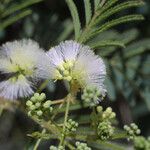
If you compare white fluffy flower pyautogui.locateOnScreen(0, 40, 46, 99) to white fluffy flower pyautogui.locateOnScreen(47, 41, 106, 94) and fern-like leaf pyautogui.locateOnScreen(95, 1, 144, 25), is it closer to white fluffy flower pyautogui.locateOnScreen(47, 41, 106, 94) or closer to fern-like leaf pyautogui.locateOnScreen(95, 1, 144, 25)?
white fluffy flower pyautogui.locateOnScreen(47, 41, 106, 94)

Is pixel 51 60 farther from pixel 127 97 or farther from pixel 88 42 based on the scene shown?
pixel 127 97

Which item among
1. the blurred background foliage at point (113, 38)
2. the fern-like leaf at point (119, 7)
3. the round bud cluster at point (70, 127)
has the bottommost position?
the round bud cluster at point (70, 127)

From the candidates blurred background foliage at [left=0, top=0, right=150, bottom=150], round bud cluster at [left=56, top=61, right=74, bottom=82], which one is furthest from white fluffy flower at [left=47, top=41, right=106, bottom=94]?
blurred background foliage at [left=0, top=0, right=150, bottom=150]

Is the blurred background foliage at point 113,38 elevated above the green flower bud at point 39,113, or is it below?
above

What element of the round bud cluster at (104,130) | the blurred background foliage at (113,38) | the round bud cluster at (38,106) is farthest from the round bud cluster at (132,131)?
the blurred background foliage at (113,38)

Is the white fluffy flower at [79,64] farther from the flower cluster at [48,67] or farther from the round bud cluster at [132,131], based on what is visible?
the round bud cluster at [132,131]

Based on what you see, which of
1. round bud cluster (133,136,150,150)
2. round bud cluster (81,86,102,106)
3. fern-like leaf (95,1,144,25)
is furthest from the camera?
fern-like leaf (95,1,144,25)
